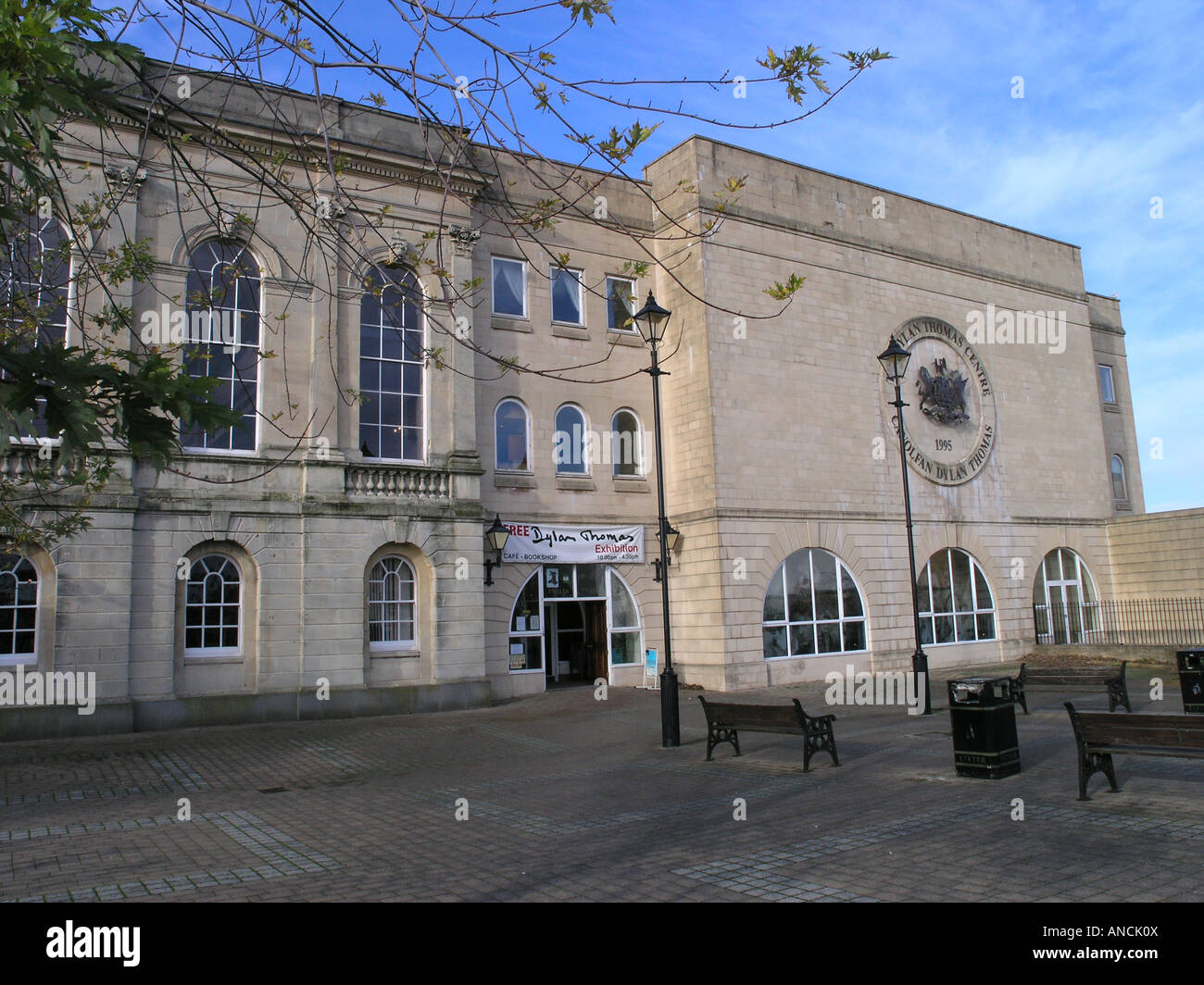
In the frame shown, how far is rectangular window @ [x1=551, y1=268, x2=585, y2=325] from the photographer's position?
78.1 ft

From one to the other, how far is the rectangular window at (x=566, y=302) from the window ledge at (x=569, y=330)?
0.48ft

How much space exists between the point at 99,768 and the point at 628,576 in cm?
1332

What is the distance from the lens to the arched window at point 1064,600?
30000 millimetres

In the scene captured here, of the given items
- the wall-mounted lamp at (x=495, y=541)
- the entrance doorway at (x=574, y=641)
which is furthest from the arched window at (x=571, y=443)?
the entrance doorway at (x=574, y=641)

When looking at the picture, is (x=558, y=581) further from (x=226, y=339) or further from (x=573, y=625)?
(x=226, y=339)

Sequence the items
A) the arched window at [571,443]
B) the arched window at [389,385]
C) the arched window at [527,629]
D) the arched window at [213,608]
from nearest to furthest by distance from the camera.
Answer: the arched window at [213,608] < the arched window at [389,385] < the arched window at [527,629] < the arched window at [571,443]

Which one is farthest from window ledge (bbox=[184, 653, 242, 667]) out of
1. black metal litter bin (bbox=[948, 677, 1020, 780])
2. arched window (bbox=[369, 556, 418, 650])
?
black metal litter bin (bbox=[948, 677, 1020, 780])

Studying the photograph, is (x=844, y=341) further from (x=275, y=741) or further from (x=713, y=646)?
(x=275, y=741)

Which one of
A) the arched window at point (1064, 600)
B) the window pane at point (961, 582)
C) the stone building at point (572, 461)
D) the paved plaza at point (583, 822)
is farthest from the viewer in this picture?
the arched window at point (1064, 600)

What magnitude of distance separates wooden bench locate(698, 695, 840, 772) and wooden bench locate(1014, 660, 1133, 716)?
5570 mm

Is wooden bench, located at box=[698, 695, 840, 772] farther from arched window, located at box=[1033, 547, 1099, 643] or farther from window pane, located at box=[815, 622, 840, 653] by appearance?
→ arched window, located at box=[1033, 547, 1099, 643]

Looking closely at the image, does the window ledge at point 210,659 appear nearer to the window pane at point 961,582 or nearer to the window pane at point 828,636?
the window pane at point 828,636

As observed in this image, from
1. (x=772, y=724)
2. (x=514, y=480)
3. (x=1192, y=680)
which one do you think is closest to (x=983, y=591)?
(x=1192, y=680)
